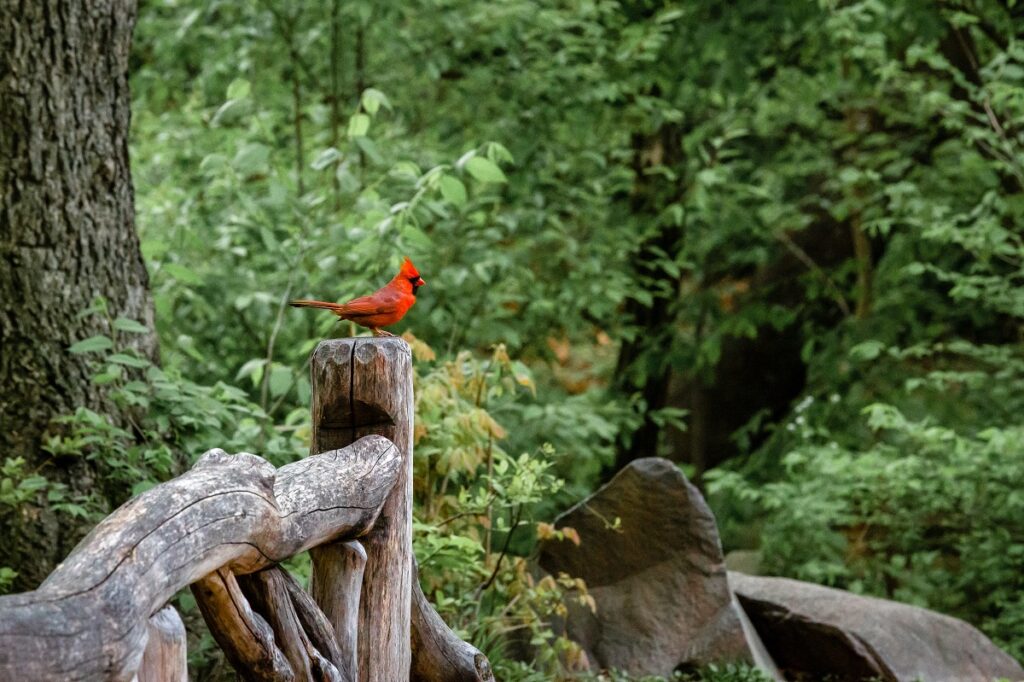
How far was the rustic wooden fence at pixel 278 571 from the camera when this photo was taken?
174cm

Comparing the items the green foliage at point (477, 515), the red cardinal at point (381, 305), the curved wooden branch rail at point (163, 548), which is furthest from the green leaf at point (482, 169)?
the curved wooden branch rail at point (163, 548)

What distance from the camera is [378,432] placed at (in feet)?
9.60

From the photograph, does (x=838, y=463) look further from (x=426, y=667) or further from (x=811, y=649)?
(x=426, y=667)

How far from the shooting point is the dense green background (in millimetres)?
4848

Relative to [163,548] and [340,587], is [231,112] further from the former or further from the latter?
[163,548]

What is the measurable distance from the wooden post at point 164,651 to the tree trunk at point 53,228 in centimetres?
223

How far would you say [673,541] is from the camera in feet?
17.9

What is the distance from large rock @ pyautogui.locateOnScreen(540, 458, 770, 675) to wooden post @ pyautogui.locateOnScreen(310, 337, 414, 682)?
2.40 meters

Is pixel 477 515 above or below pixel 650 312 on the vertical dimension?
above

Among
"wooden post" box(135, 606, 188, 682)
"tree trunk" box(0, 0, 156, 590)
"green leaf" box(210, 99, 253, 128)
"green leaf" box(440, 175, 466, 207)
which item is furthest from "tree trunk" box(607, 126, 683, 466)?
"wooden post" box(135, 606, 188, 682)

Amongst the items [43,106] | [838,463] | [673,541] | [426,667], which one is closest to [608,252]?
[838,463]

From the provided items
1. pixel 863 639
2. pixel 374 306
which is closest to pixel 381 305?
pixel 374 306

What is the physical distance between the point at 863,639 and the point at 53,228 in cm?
410

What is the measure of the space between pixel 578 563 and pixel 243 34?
3.88 meters
